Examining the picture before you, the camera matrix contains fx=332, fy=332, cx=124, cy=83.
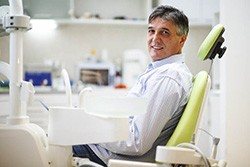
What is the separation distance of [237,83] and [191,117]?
115 centimetres

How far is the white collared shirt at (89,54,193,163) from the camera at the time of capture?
1151 millimetres

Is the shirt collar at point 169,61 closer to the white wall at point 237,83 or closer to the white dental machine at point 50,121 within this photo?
the white dental machine at point 50,121

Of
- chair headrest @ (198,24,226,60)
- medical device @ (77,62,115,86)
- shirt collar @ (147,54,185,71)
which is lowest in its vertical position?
medical device @ (77,62,115,86)

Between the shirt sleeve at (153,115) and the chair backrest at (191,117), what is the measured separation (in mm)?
49

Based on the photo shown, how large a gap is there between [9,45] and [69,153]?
16.3 inches

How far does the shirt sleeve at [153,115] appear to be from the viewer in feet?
3.76

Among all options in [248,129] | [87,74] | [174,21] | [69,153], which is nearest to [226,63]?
[248,129]

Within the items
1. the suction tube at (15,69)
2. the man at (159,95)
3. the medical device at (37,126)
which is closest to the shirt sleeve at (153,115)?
the man at (159,95)

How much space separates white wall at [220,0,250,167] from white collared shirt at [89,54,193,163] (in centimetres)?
92

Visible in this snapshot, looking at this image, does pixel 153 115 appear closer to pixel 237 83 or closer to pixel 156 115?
pixel 156 115

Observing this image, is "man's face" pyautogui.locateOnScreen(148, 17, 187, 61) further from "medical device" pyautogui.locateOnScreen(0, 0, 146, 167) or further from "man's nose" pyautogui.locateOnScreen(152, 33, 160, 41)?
"medical device" pyautogui.locateOnScreen(0, 0, 146, 167)

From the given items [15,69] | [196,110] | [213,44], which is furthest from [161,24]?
[15,69]

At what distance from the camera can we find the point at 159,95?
1.17 meters

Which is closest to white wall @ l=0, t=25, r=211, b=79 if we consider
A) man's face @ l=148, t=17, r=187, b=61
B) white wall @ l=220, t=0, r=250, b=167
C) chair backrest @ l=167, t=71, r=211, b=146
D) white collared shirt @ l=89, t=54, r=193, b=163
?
white wall @ l=220, t=0, r=250, b=167
